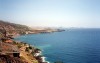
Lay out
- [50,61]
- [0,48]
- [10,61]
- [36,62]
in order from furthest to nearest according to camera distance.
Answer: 1. [50,61]
2. [36,62]
3. [0,48]
4. [10,61]

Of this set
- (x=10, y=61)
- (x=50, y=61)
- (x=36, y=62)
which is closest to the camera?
(x=10, y=61)

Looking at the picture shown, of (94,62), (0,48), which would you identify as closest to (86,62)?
(94,62)

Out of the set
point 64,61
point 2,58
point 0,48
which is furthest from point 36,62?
point 2,58

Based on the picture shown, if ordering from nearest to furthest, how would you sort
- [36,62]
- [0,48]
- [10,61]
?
[10,61], [0,48], [36,62]

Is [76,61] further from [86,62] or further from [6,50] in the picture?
[6,50]

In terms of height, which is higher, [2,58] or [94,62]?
[2,58]

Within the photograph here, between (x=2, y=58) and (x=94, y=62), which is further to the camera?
(x=94, y=62)

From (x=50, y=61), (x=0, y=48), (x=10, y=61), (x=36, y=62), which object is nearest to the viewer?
(x=10, y=61)

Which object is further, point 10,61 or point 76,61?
point 76,61

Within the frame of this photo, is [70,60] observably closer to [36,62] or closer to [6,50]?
[36,62]
